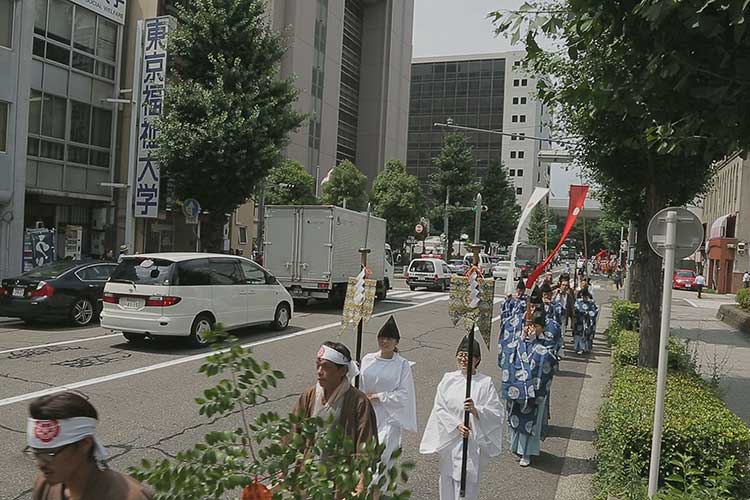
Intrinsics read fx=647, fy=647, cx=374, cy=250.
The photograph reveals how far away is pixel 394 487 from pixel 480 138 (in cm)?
9776

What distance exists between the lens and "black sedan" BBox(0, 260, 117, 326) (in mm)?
13445

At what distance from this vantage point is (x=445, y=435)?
5.04 m

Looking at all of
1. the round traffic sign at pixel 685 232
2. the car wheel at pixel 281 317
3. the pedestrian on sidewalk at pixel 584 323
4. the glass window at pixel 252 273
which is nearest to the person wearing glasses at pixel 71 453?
the round traffic sign at pixel 685 232

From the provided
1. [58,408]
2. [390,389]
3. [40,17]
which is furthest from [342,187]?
[58,408]

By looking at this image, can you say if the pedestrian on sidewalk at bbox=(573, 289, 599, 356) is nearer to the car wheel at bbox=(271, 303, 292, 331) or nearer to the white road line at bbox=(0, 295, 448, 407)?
the white road line at bbox=(0, 295, 448, 407)

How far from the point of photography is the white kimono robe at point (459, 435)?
492 centimetres

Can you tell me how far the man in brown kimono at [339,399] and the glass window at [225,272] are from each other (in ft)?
29.8

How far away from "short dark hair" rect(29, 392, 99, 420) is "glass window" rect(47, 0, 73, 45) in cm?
2273

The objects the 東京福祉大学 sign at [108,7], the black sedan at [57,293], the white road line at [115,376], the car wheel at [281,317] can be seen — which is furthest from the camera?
the 東京福祉大学 sign at [108,7]

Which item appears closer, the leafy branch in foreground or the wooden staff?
the leafy branch in foreground

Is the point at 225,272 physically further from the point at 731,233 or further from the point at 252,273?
the point at 731,233

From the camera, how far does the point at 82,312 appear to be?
1426 cm

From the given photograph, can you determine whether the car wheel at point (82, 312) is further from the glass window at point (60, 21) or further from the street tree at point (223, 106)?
the glass window at point (60, 21)

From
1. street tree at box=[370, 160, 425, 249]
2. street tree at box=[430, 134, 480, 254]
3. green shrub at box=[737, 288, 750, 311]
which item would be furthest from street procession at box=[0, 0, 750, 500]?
street tree at box=[430, 134, 480, 254]
